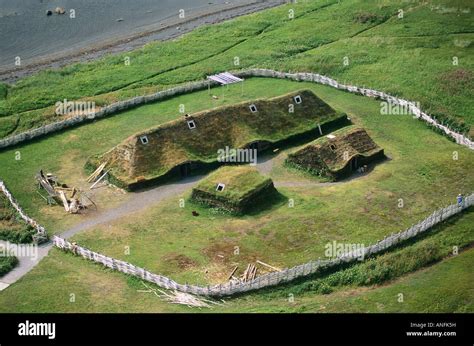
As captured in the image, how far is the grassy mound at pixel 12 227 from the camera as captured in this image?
6091cm

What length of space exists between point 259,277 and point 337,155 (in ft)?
66.4

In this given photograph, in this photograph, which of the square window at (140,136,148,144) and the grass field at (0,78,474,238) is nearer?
the grass field at (0,78,474,238)

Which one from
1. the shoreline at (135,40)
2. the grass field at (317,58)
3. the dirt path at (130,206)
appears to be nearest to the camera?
the dirt path at (130,206)

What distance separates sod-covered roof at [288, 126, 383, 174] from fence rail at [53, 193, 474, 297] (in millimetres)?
11129

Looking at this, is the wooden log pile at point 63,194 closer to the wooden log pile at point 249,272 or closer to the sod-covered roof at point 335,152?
the wooden log pile at point 249,272

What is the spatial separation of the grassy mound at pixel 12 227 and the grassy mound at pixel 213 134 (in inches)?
349

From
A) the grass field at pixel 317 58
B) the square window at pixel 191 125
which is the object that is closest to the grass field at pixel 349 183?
the grass field at pixel 317 58

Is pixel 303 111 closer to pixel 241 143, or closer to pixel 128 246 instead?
pixel 241 143

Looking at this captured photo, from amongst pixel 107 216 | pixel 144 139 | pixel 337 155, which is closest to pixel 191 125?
pixel 144 139

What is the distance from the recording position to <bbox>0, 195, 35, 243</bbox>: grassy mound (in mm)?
60906

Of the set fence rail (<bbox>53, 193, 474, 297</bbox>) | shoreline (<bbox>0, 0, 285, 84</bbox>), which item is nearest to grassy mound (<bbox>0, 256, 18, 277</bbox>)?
fence rail (<bbox>53, 193, 474, 297</bbox>)

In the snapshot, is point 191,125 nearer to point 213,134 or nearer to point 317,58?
point 213,134

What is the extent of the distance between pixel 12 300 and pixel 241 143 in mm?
27065

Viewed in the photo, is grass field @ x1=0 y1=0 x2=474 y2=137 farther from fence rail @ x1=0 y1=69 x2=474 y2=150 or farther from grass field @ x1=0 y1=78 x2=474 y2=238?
grass field @ x1=0 y1=78 x2=474 y2=238
